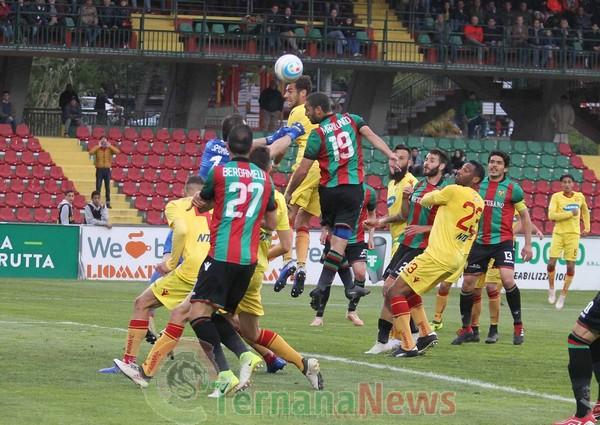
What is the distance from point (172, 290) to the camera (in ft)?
37.0

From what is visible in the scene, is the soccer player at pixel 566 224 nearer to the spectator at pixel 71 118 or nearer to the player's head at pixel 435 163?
the player's head at pixel 435 163

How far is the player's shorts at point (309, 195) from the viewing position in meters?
15.4

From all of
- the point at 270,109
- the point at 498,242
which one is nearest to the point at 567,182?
the point at 498,242

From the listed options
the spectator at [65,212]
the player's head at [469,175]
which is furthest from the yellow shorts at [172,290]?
the spectator at [65,212]

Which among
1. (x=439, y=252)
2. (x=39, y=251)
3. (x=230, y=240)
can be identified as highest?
(x=230, y=240)

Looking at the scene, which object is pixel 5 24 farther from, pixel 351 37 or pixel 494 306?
pixel 494 306

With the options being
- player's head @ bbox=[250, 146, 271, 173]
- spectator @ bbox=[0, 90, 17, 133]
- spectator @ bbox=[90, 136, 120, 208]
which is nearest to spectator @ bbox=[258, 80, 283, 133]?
spectator @ bbox=[90, 136, 120, 208]

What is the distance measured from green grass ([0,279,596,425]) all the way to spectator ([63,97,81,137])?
55.9ft

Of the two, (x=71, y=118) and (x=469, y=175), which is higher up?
(x=71, y=118)

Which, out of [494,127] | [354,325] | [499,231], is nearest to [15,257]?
[354,325]

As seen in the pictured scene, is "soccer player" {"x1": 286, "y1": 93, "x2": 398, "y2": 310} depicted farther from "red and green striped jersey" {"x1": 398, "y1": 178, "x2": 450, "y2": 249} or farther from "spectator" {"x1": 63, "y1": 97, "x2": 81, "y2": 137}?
"spectator" {"x1": 63, "y1": 97, "x2": 81, "y2": 137}

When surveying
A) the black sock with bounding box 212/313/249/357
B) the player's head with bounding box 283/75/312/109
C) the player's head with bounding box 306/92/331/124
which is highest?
the player's head with bounding box 283/75/312/109

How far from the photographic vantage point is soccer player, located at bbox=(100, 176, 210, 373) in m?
11.2

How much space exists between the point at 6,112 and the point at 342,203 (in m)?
22.5
